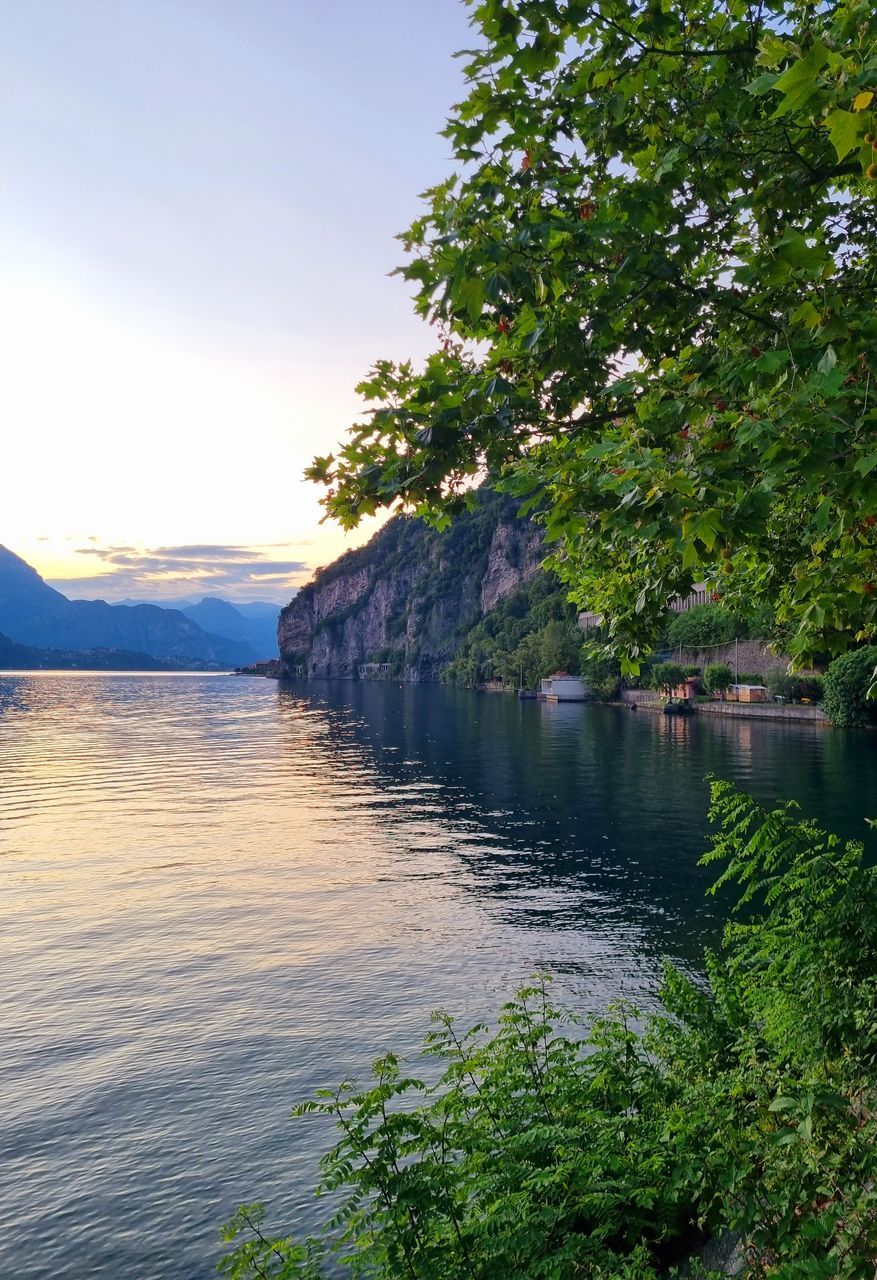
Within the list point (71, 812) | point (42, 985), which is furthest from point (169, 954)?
point (71, 812)

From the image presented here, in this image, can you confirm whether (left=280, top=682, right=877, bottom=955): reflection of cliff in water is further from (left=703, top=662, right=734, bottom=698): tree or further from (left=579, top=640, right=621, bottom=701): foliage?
(left=579, top=640, right=621, bottom=701): foliage

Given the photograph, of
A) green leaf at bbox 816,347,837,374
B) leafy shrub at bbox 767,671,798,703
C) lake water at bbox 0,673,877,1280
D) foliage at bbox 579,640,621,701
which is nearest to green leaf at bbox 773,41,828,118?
green leaf at bbox 816,347,837,374

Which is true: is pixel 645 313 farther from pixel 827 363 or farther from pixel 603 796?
pixel 603 796

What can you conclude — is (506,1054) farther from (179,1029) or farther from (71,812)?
(71,812)

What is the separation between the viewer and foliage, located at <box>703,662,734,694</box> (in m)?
120

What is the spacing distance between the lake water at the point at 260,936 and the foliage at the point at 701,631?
6592cm

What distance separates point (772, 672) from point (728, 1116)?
110 meters

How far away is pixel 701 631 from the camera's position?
134 m

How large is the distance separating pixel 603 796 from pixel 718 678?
7720cm

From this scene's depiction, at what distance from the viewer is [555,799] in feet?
157

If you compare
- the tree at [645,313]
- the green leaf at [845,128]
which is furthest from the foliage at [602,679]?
the green leaf at [845,128]

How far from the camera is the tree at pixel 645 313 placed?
20.6ft

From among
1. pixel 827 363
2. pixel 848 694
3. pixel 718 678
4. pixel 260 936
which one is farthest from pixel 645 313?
pixel 718 678

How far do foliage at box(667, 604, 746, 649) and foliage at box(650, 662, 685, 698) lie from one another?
8040mm
